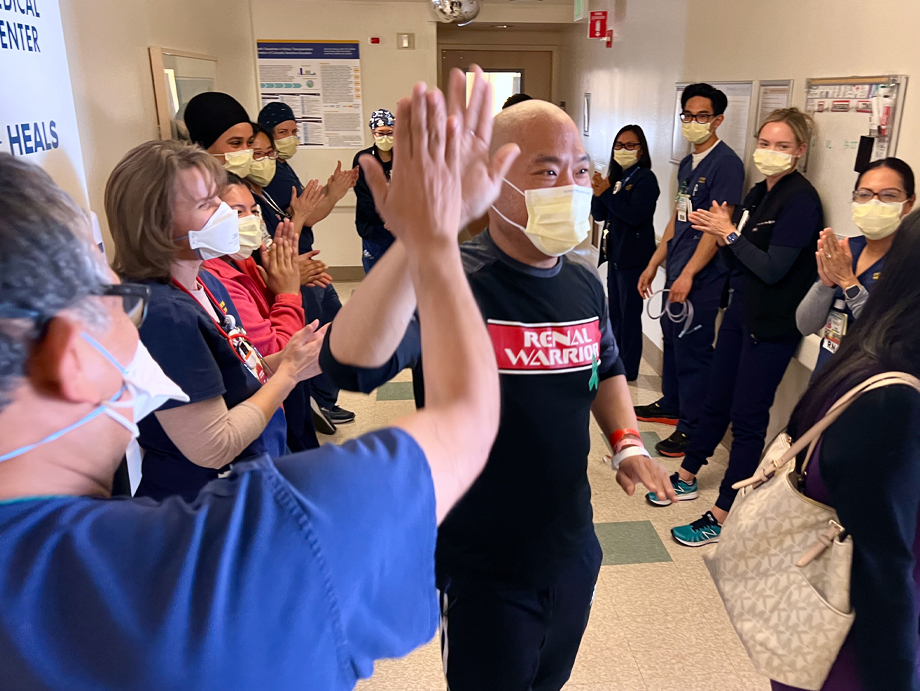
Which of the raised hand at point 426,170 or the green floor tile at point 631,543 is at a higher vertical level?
the raised hand at point 426,170

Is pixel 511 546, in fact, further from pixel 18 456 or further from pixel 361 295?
pixel 18 456

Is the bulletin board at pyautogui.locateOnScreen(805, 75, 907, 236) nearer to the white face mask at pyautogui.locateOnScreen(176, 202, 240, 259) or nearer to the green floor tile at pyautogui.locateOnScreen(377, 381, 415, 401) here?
the white face mask at pyautogui.locateOnScreen(176, 202, 240, 259)

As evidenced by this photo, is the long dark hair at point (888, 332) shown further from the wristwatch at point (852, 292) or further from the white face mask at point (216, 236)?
the white face mask at point (216, 236)

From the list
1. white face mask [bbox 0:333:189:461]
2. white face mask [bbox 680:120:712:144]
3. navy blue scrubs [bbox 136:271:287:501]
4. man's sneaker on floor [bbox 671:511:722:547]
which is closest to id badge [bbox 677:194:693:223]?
white face mask [bbox 680:120:712:144]

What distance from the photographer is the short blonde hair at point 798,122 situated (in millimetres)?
2631

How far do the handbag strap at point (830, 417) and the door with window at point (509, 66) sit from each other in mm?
7046

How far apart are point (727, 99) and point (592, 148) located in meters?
3.31

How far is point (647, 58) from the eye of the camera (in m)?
4.68

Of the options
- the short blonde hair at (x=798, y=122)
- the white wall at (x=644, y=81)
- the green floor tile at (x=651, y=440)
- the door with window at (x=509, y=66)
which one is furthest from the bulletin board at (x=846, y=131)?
the door with window at (x=509, y=66)

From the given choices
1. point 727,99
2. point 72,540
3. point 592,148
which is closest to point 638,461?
point 72,540

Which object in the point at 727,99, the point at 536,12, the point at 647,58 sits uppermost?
the point at 536,12

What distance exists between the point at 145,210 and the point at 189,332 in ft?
1.13

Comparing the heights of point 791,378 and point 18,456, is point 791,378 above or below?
below

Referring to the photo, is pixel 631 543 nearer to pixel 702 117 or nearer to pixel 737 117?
pixel 702 117
